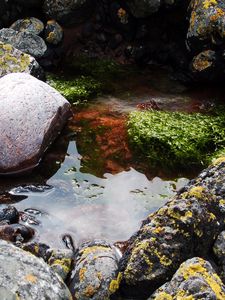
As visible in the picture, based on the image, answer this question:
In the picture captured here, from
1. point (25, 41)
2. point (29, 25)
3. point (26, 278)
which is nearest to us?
point (26, 278)

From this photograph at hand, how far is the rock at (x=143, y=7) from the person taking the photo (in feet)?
43.6

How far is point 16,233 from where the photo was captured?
781cm

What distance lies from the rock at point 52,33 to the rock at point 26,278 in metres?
8.94

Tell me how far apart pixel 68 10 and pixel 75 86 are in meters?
2.71

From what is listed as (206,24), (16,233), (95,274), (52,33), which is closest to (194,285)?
(95,274)

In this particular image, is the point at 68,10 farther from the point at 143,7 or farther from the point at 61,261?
the point at 61,261

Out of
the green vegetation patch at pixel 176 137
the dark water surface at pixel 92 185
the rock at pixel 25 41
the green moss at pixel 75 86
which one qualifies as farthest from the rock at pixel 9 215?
the rock at pixel 25 41

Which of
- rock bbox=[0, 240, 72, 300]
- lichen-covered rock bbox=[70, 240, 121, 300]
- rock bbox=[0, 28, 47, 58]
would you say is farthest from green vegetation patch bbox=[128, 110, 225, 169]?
rock bbox=[0, 240, 72, 300]

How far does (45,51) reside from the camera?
1370cm

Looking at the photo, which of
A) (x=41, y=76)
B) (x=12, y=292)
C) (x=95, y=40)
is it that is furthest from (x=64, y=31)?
(x=12, y=292)

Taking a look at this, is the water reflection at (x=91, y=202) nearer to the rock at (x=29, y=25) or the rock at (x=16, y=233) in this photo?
the rock at (x=16, y=233)

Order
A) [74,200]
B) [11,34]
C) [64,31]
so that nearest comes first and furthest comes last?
[74,200] → [11,34] → [64,31]

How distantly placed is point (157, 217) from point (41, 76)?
740 centimetres

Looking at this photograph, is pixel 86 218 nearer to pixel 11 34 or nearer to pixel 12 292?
pixel 12 292
